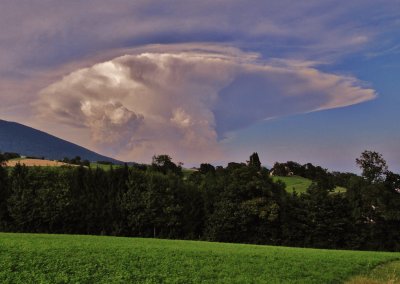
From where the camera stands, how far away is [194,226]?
80.4m

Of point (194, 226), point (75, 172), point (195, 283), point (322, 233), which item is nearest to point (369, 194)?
point (322, 233)

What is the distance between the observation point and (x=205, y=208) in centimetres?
8206

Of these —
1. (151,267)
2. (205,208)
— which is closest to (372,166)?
(205,208)

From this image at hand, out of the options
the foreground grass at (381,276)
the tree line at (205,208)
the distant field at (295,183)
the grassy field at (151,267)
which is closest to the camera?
the grassy field at (151,267)

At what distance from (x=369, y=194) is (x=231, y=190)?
80.9 ft

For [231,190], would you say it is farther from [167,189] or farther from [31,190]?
[31,190]

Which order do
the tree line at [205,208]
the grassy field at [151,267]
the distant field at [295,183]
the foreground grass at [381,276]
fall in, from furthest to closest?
the distant field at [295,183] < the tree line at [205,208] < the foreground grass at [381,276] < the grassy field at [151,267]

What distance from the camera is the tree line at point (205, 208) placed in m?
75.1

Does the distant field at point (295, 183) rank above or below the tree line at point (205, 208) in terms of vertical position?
above

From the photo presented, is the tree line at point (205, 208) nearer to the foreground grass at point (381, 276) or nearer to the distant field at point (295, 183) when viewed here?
the distant field at point (295, 183)

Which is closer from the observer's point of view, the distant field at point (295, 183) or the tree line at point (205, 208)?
the tree line at point (205, 208)

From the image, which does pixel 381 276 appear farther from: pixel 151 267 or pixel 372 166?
pixel 372 166

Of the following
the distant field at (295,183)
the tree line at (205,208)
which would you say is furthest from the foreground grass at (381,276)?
the distant field at (295,183)

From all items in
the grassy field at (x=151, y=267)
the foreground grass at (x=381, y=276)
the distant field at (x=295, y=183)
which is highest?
the distant field at (x=295, y=183)
